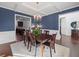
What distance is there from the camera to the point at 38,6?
150 centimetres

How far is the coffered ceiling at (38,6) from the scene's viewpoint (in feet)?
4.83

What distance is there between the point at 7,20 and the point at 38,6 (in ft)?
1.59

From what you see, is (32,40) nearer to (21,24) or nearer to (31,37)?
(31,37)

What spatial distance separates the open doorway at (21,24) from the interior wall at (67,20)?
1.61 ft

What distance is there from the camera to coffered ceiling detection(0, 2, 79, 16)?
4.83ft

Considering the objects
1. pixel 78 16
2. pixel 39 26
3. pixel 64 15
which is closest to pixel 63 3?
pixel 64 15

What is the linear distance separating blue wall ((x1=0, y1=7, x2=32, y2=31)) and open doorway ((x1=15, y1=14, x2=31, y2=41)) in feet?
0.19

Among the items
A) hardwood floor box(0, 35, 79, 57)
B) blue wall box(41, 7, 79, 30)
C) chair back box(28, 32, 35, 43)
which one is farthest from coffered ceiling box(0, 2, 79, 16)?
hardwood floor box(0, 35, 79, 57)

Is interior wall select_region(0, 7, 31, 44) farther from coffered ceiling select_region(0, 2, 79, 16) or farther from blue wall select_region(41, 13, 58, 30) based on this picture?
blue wall select_region(41, 13, 58, 30)

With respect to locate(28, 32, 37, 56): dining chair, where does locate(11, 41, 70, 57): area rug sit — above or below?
below

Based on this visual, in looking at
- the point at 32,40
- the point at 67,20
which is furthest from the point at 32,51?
the point at 67,20

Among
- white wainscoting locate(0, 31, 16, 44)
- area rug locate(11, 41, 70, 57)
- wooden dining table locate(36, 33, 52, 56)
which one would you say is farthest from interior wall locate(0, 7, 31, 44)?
wooden dining table locate(36, 33, 52, 56)

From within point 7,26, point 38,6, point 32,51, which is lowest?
point 32,51

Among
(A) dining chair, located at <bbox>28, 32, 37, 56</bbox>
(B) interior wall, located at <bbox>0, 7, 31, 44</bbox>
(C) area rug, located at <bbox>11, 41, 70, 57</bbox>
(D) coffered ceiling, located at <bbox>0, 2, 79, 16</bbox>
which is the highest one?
(D) coffered ceiling, located at <bbox>0, 2, 79, 16</bbox>
